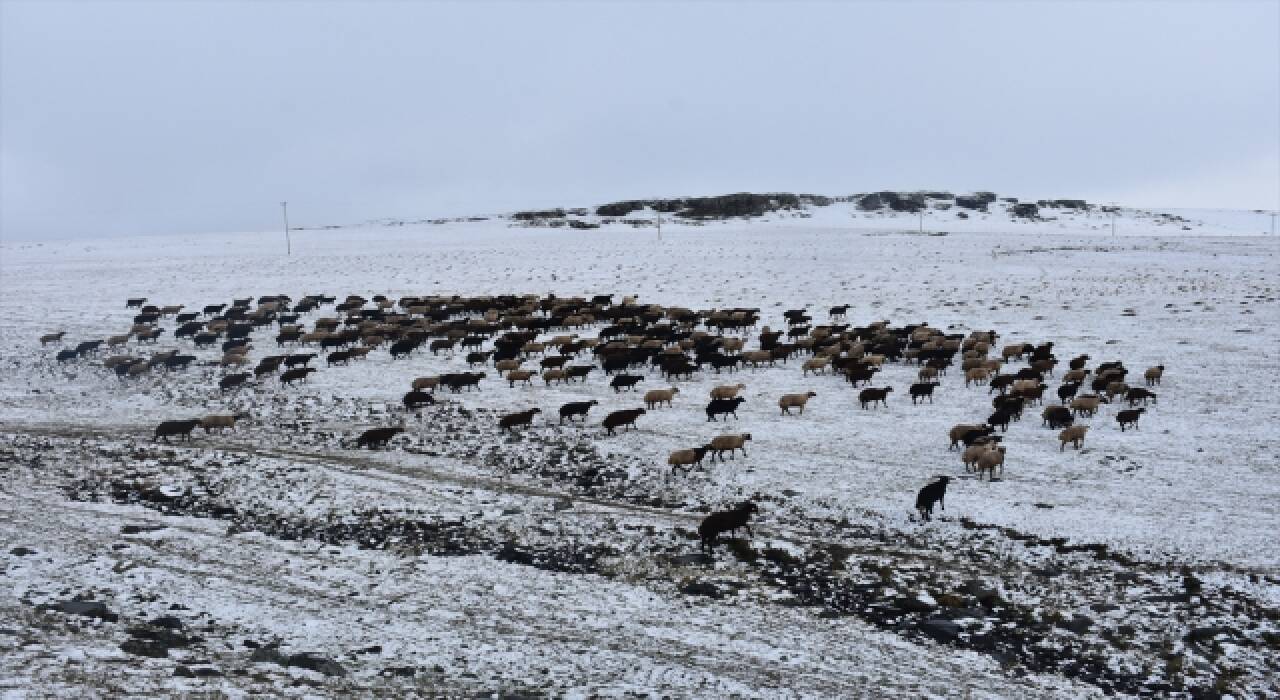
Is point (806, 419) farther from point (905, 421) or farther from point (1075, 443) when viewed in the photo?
point (1075, 443)

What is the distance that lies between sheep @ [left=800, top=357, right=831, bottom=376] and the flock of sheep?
0.04 m

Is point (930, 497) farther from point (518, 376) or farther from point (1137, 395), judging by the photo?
point (518, 376)

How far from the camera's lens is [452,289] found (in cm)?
4394

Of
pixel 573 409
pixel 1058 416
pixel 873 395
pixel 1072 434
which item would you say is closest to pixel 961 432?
pixel 1072 434

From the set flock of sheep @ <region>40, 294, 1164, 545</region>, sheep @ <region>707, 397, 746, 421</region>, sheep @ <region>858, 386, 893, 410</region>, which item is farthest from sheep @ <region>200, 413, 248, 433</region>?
sheep @ <region>858, 386, 893, 410</region>

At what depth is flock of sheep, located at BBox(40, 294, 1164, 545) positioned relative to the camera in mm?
18438

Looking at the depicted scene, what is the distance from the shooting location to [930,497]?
536 inches

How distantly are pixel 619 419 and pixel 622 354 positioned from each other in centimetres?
722

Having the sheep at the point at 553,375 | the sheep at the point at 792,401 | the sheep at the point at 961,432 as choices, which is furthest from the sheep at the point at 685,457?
the sheep at the point at 553,375

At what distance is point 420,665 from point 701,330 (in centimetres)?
2489

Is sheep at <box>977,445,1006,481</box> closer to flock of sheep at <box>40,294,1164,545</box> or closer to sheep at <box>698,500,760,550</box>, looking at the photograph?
flock of sheep at <box>40,294,1164,545</box>

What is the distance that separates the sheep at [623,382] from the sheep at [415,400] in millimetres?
5111

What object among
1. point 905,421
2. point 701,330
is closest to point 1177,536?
point 905,421

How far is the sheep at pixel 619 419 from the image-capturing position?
1845 cm
